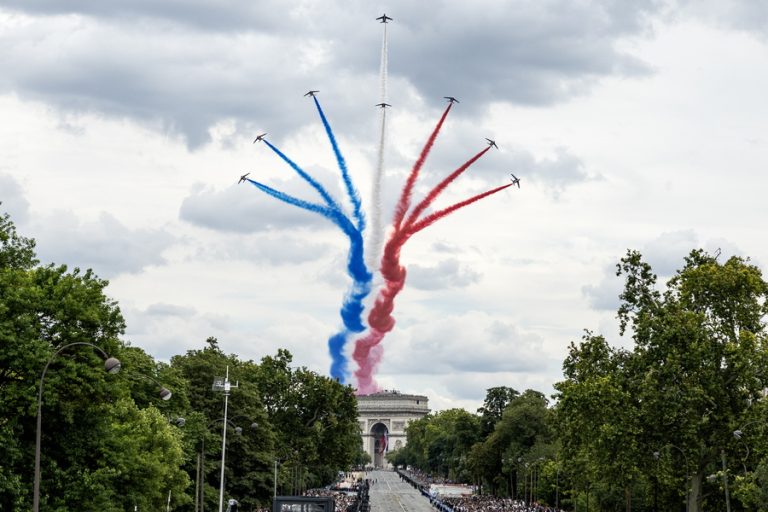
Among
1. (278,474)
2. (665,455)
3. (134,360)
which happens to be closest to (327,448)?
(278,474)

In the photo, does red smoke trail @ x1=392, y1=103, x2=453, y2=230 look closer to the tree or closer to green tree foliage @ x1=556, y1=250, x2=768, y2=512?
green tree foliage @ x1=556, y1=250, x2=768, y2=512

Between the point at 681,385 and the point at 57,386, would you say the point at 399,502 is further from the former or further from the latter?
the point at 57,386

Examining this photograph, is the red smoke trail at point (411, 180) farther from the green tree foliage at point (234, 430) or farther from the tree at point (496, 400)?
the tree at point (496, 400)

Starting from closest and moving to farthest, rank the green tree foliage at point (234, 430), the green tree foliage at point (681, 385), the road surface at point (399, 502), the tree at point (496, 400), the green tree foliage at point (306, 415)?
the green tree foliage at point (681, 385) < the green tree foliage at point (234, 430) < the green tree foliage at point (306, 415) < the road surface at point (399, 502) < the tree at point (496, 400)

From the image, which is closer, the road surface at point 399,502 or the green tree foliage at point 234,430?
the green tree foliage at point 234,430

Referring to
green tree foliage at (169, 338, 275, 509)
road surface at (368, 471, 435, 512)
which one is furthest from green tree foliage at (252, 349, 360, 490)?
green tree foliage at (169, 338, 275, 509)

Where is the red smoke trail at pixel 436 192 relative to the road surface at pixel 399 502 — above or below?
above

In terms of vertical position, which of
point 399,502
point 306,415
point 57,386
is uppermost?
point 306,415

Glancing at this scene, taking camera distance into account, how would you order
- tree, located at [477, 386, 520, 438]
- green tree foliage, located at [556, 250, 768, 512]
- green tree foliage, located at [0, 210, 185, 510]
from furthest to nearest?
tree, located at [477, 386, 520, 438] → green tree foliage, located at [556, 250, 768, 512] → green tree foliage, located at [0, 210, 185, 510]

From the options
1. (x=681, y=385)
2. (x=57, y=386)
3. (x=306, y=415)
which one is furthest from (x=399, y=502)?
(x=57, y=386)

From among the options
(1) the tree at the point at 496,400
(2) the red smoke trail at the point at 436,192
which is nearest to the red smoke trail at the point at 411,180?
(2) the red smoke trail at the point at 436,192

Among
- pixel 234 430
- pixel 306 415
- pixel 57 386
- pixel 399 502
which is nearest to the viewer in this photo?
pixel 57 386

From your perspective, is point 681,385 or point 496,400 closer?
point 681,385
